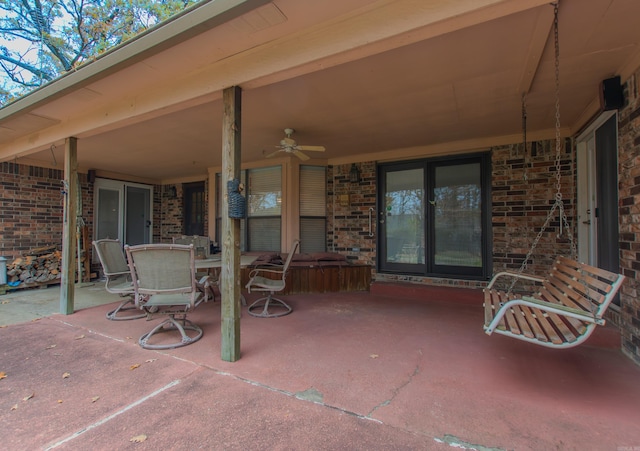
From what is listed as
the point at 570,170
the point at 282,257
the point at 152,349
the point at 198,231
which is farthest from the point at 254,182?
the point at 570,170

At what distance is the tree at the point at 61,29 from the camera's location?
1003 centimetres

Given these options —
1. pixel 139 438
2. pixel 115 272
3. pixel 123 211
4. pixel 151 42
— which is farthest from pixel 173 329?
pixel 123 211

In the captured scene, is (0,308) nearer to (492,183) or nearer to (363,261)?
(363,261)

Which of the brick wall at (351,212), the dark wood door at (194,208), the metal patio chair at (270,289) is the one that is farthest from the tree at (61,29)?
the metal patio chair at (270,289)

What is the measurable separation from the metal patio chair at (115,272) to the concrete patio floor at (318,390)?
0.39 metres

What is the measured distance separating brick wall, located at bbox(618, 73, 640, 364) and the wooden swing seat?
44 cm

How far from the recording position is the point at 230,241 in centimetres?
245

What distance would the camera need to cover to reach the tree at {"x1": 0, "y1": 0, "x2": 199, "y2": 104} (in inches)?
395

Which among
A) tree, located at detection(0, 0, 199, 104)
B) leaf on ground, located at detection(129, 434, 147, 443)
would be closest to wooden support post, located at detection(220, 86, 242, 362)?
leaf on ground, located at detection(129, 434, 147, 443)

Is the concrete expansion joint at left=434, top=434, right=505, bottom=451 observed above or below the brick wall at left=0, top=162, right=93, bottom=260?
below

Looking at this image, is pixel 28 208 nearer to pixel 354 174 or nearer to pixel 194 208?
pixel 194 208

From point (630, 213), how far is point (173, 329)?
419 centimetres

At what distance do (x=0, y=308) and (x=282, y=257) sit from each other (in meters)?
3.80

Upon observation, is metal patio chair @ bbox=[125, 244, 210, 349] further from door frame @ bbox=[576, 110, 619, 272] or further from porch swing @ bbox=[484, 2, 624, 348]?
door frame @ bbox=[576, 110, 619, 272]
